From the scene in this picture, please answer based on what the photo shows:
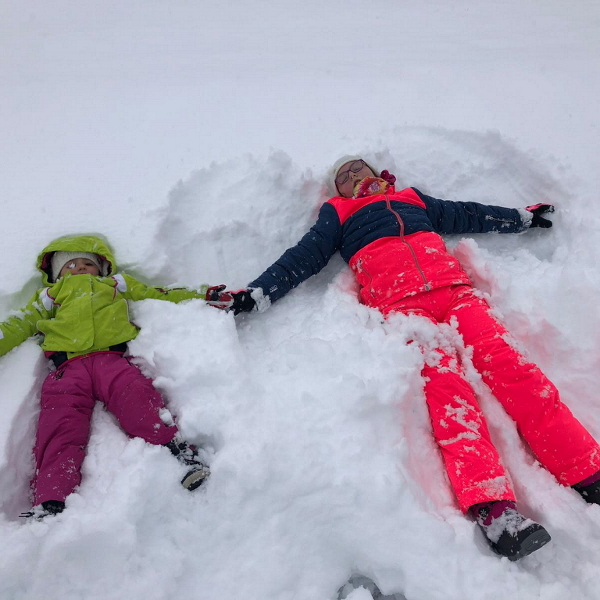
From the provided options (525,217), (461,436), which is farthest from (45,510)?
(525,217)

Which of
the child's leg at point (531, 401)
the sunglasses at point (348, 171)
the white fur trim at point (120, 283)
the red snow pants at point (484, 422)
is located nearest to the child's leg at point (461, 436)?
the red snow pants at point (484, 422)

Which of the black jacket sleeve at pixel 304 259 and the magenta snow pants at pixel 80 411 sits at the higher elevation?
the black jacket sleeve at pixel 304 259

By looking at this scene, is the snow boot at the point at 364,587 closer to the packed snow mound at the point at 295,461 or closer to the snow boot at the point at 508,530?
the packed snow mound at the point at 295,461

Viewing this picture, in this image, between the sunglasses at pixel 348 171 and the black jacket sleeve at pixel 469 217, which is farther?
the sunglasses at pixel 348 171

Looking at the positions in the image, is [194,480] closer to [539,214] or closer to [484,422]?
[484,422]

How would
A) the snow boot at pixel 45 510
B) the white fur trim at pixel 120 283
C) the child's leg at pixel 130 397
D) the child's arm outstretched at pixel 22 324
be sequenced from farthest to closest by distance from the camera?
the white fur trim at pixel 120 283, the child's arm outstretched at pixel 22 324, the child's leg at pixel 130 397, the snow boot at pixel 45 510

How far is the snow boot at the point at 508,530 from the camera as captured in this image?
139cm

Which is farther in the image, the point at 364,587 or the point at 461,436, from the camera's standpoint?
the point at 461,436

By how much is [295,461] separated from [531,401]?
956 millimetres

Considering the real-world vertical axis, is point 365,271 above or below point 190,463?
above

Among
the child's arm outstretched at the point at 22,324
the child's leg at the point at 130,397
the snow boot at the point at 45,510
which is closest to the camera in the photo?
the snow boot at the point at 45,510

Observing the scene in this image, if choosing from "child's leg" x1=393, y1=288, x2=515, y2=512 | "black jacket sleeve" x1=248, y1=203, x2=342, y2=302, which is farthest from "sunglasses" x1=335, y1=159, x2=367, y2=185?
"child's leg" x1=393, y1=288, x2=515, y2=512

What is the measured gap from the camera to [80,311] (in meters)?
2.06

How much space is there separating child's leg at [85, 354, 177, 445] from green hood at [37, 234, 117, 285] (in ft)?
2.04
